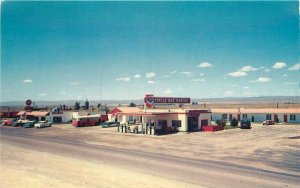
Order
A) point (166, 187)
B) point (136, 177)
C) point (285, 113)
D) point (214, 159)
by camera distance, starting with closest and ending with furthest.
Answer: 1. point (166, 187)
2. point (136, 177)
3. point (214, 159)
4. point (285, 113)

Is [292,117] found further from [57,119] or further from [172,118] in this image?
[57,119]

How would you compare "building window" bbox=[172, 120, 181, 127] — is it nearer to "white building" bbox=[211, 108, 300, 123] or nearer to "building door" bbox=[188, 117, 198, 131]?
"building door" bbox=[188, 117, 198, 131]

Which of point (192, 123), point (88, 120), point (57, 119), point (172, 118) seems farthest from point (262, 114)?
point (57, 119)

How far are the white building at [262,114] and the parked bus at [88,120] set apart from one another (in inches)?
1179

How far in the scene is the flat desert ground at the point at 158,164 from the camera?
74.3 feet

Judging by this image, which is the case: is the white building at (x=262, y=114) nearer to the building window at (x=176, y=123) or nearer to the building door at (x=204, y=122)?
the building door at (x=204, y=122)

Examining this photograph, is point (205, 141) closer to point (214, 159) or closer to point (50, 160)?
point (214, 159)

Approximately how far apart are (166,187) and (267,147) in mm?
20779

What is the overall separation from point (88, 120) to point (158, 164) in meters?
51.3

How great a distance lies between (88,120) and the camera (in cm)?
7762

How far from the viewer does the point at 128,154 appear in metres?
34.9

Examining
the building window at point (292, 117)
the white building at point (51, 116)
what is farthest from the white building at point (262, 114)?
the white building at point (51, 116)

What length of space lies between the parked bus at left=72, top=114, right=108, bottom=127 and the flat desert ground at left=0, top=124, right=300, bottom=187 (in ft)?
101

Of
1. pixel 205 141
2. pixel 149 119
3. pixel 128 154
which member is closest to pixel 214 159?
pixel 128 154
